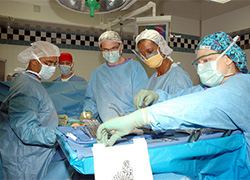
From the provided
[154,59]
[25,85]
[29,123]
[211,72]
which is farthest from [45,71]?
[211,72]

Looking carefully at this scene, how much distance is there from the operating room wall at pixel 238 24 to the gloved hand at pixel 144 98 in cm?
341

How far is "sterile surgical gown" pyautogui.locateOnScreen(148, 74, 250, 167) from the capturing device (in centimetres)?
98

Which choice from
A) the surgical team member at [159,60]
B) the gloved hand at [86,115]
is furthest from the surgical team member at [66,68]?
the surgical team member at [159,60]

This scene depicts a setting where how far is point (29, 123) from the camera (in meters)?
1.71

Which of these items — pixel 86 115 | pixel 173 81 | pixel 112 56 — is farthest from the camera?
pixel 112 56

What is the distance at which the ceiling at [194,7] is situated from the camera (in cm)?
404

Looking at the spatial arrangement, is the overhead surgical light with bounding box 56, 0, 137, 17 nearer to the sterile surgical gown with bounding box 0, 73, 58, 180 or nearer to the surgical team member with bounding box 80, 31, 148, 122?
the surgical team member with bounding box 80, 31, 148, 122

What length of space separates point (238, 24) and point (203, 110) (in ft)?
13.1

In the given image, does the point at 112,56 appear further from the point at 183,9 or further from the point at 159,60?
the point at 183,9

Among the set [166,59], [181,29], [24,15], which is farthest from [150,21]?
[24,15]

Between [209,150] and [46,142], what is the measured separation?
1.16 meters

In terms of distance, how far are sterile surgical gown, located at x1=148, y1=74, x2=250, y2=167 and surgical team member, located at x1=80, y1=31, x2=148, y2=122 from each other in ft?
4.24

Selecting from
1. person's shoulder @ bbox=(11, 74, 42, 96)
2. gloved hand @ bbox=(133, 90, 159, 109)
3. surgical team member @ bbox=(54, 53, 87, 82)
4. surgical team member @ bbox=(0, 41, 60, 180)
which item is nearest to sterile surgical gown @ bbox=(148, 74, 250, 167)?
gloved hand @ bbox=(133, 90, 159, 109)

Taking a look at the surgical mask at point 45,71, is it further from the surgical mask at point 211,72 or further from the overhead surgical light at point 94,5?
the surgical mask at point 211,72
